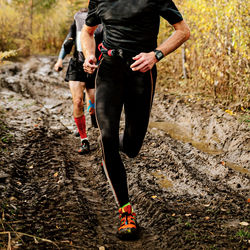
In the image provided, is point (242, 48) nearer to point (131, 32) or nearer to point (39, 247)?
point (131, 32)

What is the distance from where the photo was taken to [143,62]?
2.52m

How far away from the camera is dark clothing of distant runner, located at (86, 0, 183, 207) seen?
2.57m

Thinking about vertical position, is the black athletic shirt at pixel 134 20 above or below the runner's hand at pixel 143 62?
above

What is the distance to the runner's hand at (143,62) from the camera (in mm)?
2510

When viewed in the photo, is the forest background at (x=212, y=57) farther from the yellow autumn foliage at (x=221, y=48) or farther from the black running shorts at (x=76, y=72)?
the black running shorts at (x=76, y=72)

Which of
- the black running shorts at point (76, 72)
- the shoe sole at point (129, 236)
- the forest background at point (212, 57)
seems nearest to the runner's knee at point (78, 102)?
the black running shorts at point (76, 72)

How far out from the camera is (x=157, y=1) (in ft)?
8.30

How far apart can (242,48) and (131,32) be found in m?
3.31

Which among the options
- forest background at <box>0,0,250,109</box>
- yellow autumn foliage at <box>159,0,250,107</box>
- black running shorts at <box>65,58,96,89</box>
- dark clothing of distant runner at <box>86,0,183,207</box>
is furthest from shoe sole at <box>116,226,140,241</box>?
yellow autumn foliage at <box>159,0,250,107</box>

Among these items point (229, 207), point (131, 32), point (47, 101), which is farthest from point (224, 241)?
point (47, 101)

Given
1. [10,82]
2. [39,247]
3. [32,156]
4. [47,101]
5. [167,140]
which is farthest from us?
[10,82]

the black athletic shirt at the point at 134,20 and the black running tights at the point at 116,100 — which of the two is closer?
the black athletic shirt at the point at 134,20

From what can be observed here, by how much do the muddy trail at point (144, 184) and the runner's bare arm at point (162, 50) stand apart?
142cm

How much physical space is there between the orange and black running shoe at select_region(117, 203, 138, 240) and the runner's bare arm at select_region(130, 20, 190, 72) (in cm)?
122
